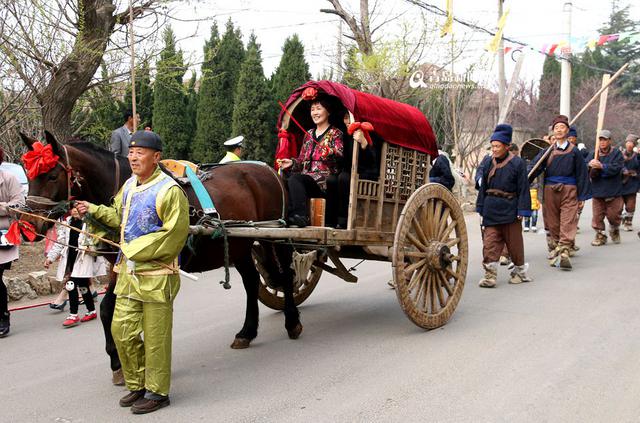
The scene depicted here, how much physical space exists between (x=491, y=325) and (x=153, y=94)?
55.3ft

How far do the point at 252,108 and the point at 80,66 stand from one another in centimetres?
891

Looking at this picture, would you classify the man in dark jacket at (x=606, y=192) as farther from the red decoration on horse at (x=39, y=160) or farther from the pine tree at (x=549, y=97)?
the pine tree at (x=549, y=97)

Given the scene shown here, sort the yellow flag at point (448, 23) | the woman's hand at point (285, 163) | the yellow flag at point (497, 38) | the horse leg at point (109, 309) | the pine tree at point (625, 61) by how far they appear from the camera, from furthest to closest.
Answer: the pine tree at point (625, 61) → the yellow flag at point (497, 38) → the yellow flag at point (448, 23) → the woman's hand at point (285, 163) → the horse leg at point (109, 309)

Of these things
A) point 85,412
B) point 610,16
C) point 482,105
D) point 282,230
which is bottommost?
point 85,412

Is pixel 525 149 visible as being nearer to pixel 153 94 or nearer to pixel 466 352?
pixel 466 352

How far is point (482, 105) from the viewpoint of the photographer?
1973 centimetres

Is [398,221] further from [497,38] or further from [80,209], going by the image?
[497,38]

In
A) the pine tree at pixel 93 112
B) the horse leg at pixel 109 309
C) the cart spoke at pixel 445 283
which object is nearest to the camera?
the horse leg at pixel 109 309

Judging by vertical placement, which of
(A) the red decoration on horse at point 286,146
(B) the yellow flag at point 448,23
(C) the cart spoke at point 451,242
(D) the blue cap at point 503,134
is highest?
(B) the yellow flag at point 448,23

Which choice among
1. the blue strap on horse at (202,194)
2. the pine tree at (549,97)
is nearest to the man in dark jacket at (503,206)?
the blue strap on horse at (202,194)

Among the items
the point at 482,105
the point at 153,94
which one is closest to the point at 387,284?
the point at 482,105

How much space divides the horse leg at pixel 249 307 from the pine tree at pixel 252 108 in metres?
12.6

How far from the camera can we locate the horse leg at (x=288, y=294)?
5793 millimetres

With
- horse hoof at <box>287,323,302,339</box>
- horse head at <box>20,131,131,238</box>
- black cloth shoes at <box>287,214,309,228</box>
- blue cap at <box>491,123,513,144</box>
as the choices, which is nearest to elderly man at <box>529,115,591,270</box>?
blue cap at <box>491,123,513,144</box>
